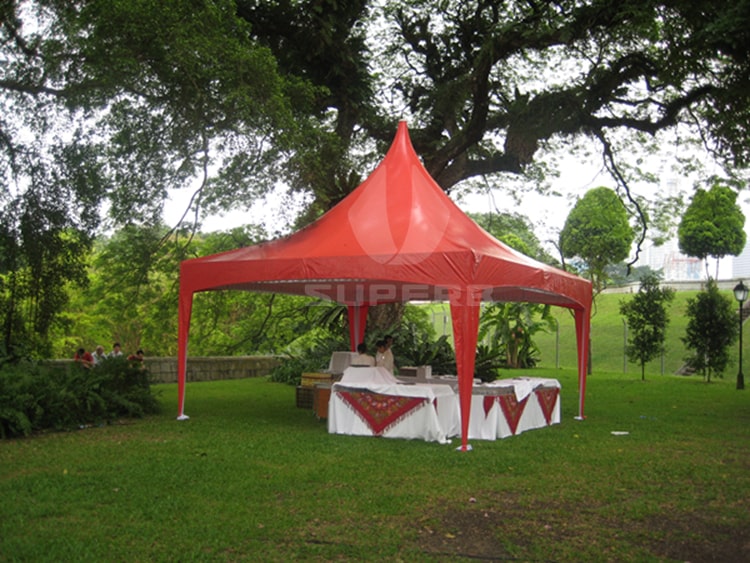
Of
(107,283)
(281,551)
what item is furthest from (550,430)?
(107,283)

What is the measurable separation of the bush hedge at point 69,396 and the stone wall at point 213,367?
696cm

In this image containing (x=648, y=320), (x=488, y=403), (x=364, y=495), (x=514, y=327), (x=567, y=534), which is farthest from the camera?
(x=514, y=327)

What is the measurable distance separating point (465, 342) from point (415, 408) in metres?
1.32

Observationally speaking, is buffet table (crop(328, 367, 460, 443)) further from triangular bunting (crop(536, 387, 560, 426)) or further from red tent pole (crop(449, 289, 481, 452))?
triangular bunting (crop(536, 387, 560, 426))

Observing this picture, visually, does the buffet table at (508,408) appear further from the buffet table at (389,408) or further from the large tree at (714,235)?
the large tree at (714,235)

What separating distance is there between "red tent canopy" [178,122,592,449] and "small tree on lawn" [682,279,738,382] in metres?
10.4

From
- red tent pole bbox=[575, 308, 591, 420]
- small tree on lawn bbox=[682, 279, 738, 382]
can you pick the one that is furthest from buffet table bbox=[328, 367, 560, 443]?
small tree on lawn bbox=[682, 279, 738, 382]

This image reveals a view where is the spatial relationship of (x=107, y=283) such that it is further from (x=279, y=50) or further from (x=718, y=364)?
(x=718, y=364)

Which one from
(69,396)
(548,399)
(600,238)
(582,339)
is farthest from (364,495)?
(600,238)

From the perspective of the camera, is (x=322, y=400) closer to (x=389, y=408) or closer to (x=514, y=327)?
(x=389, y=408)

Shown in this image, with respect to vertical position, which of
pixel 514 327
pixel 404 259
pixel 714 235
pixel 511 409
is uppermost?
pixel 714 235

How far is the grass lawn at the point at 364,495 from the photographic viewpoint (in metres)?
4.95

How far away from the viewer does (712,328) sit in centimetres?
2134

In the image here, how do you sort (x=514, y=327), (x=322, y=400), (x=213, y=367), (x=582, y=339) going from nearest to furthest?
(x=322, y=400), (x=582, y=339), (x=213, y=367), (x=514, y=327)
